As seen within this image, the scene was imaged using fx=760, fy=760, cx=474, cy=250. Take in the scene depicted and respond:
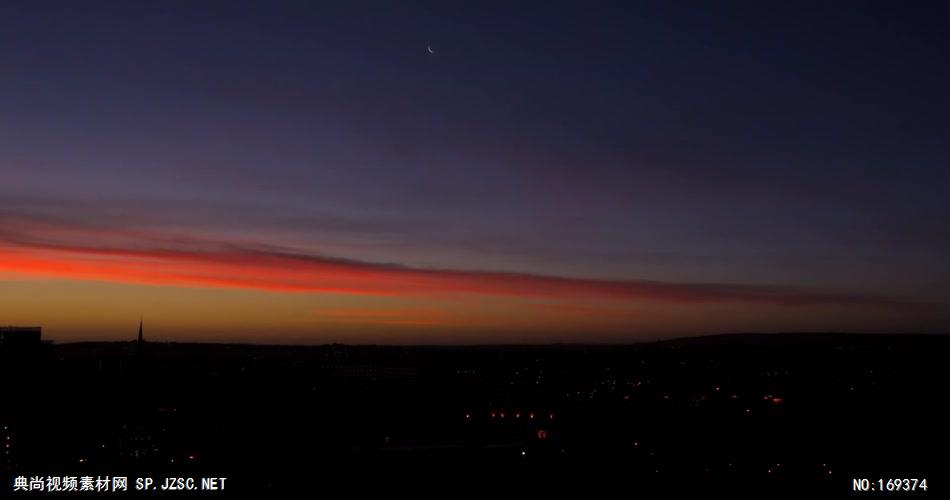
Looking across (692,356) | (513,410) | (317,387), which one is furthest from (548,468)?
(692,356)

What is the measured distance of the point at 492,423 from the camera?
45.5 m

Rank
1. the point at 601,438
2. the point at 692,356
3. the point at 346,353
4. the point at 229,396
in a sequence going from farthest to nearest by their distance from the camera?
the point at 346,353, the point at 692,356, the point at 229,396, the point at 601,438

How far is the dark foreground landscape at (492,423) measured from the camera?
15.3 meters

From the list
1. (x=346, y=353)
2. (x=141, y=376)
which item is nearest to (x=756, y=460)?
(x=141, y=376)

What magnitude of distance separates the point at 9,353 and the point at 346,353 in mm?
55917

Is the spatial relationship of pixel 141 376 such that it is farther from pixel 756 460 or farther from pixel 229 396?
pixel 756 460

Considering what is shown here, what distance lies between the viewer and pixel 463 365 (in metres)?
83.3

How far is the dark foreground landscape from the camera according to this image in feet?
50.3

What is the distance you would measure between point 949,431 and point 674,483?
65.2 feet

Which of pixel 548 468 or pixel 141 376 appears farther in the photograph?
pixel 141 376

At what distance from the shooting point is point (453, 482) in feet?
47.3

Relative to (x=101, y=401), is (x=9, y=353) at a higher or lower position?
higher

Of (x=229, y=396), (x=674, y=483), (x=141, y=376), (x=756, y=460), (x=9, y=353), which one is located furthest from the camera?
(x=141, y=376)

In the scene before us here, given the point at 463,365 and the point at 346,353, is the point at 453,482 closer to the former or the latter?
the point at 463,365
